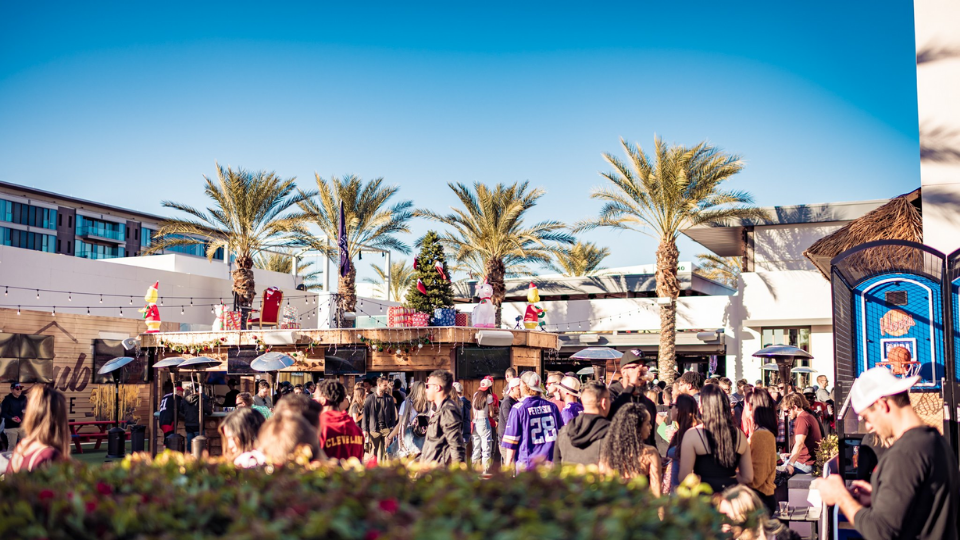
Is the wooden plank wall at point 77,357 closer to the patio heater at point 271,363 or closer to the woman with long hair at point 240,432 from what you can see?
the patio heater at point 271,363

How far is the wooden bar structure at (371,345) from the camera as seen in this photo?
18734 millimetres

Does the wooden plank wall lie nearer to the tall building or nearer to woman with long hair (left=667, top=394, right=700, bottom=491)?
woman with long hair (left=667, top=394, right=700, bottom=491)

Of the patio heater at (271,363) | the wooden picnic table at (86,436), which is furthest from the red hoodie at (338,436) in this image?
the wooden picnic table at (86,436)

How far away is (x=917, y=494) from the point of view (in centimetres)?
386

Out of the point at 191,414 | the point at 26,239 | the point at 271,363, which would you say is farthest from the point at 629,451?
the point at 26,239

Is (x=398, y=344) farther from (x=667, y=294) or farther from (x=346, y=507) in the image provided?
(x=346, y=507)

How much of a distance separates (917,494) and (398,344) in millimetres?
15601

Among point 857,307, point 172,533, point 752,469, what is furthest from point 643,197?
point 172,533

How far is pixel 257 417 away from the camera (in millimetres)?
5320

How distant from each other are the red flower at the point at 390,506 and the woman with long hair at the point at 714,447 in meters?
3.75

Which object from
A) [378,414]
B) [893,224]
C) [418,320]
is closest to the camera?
[893,224]

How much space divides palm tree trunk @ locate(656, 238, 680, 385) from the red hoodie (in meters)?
20.4

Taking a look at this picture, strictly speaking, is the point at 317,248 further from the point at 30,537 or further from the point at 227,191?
the point at 30,537

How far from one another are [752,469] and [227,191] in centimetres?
2282
